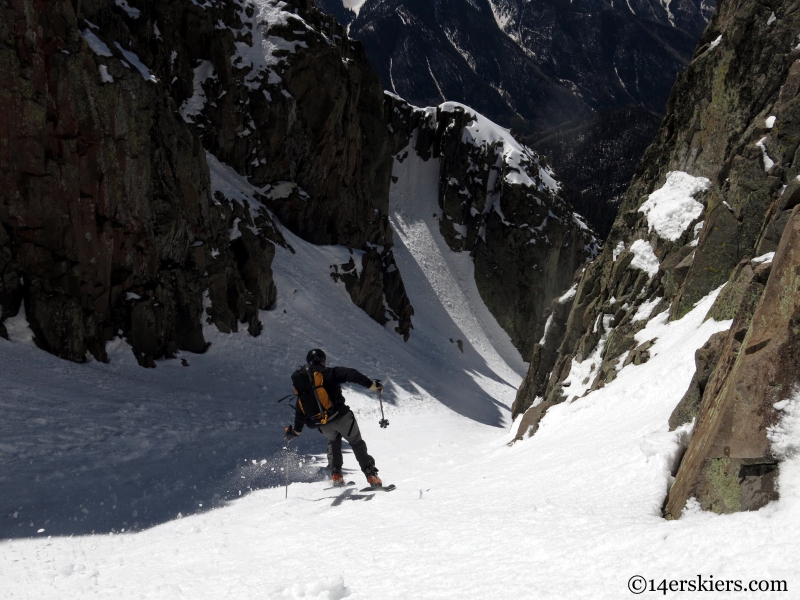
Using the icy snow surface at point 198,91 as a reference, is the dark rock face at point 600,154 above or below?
above

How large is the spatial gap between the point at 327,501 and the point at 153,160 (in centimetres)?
1804

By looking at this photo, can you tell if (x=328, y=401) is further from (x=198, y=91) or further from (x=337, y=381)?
(x=198, y=91)

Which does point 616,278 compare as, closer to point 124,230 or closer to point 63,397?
point 63,397

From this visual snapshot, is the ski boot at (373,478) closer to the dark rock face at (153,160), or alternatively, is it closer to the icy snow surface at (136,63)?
the dark rock face at (153,160)

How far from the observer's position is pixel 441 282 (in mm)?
60750

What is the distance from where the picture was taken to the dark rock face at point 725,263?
11.9ft

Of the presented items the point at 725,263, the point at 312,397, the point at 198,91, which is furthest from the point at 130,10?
the point at 725,263

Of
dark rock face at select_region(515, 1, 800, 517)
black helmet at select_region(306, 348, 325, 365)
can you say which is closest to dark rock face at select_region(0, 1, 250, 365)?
black helmet at select_region(306, 348, 325, 365)

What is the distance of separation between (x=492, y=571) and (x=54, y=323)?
57.1 ft

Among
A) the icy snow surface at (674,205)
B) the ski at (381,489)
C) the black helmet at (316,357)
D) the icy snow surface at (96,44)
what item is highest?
the icy snow surface at (96,44)

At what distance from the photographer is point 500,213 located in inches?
2510

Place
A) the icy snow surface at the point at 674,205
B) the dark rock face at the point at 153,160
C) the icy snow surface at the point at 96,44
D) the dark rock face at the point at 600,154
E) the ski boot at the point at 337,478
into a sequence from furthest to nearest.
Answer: the dark rock face at the point at 600,154, the icy snow surface at the point at 96,44, the dark rock face at the point at 153,160, the icy snow surface at the point at 674,205, the ski boot at the point at 337,478

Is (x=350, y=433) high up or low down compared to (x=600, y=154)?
down

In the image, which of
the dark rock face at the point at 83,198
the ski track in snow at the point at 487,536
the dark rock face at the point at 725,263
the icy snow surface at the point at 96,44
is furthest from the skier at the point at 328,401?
the icy snow surface at the point at 96,44
